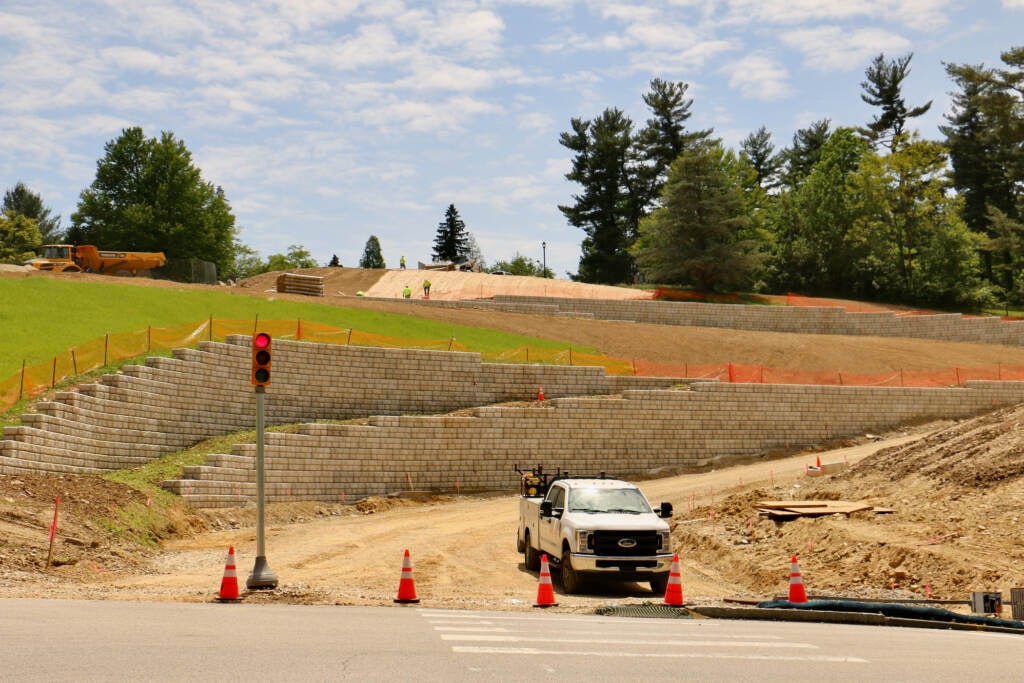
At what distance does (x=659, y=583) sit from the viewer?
16.7 m

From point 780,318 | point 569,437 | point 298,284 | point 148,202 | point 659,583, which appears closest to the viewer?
point 659,583

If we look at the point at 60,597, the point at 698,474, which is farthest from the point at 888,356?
the point at 60,597

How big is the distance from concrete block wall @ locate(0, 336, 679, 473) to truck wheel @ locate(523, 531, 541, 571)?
10.9 m

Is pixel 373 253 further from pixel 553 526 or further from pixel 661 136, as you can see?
pixel 553 526

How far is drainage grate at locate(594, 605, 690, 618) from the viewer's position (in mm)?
13406

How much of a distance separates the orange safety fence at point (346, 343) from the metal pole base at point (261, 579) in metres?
12.5

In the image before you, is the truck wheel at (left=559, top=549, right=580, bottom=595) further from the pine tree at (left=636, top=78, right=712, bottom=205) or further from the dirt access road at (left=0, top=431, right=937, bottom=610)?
the pine tree at (left=636, top=78, right=712, bottom=205)

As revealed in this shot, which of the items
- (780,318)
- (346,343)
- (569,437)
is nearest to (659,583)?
(569,437)

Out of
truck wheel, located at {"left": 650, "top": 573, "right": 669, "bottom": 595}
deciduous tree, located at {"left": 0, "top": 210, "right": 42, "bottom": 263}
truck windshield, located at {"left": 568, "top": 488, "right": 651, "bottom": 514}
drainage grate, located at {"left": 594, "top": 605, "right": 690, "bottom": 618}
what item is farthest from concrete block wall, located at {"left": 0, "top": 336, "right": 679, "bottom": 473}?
deciduous tree, located at {"left": 0, "top": 210, "right": 42, "bottom": 263}

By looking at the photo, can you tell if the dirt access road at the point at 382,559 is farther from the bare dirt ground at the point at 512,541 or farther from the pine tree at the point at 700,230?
the pine tree at the point at 700,230

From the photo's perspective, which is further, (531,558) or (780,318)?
(780,318)

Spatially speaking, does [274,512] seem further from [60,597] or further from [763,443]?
[763,443]

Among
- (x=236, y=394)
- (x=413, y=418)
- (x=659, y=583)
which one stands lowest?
(x=659, y=583)

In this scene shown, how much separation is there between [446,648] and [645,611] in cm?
528
